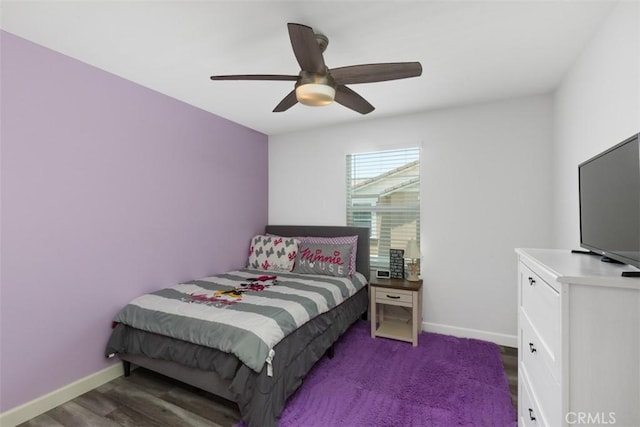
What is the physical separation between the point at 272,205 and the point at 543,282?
3.43m

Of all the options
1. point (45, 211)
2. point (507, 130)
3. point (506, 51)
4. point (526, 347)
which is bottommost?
point (526, 347)

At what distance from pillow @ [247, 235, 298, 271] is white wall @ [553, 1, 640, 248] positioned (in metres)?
2.62

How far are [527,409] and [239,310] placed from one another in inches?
68.7

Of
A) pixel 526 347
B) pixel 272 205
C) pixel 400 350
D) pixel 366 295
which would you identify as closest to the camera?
pixel 526 347

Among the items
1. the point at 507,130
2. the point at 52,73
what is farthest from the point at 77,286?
the point at 507,130

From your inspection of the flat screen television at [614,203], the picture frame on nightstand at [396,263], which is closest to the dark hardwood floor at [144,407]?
Result: the picture frame on nightstand at [396,263]

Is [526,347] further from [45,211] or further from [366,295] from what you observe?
[45,211]

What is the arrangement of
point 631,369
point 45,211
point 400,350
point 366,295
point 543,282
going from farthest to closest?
point 366,295 < point 400,350 < point 45,211 < point 543,282 < point 631,369

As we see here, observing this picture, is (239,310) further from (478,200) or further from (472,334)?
(478,200)

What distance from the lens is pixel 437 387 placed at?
7.14 ft

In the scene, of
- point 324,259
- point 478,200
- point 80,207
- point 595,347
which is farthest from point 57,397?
point 478,200

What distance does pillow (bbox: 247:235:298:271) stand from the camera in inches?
137

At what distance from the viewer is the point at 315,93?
1.74 metres

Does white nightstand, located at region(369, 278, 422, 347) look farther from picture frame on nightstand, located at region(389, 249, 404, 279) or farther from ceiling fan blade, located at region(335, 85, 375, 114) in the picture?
ceiling fan blade, located at region(335, 85, 375, 114)
